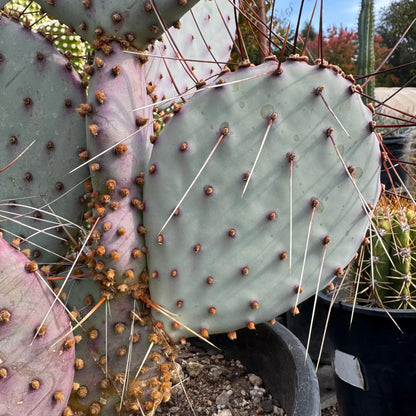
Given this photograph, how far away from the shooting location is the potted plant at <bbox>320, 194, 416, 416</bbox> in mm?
1188

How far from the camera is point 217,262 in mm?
720

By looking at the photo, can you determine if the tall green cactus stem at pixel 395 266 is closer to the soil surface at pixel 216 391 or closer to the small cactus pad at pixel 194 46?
the soil surface at pixel 216 391

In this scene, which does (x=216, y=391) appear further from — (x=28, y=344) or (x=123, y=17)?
(x=123, y=17)

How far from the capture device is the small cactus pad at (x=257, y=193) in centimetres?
68

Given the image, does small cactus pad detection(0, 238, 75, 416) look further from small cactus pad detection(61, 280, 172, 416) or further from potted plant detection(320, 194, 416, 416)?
potted plant detection(320, 194, 416, 416)

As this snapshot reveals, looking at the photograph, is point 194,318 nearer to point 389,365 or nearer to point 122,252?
point 122,252

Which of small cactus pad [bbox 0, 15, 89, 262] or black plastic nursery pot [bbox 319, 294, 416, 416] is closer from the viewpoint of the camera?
small cactus pad [bbox 0, 15, 89, 262]

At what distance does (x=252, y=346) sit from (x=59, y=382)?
19.1 inches

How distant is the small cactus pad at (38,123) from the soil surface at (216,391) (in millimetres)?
403

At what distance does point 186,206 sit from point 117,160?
0.12 metres

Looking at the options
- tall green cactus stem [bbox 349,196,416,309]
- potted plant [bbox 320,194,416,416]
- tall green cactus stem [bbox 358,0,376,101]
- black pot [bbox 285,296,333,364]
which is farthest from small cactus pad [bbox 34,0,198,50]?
tall green cactus stem [bbox 358,0,376,101]

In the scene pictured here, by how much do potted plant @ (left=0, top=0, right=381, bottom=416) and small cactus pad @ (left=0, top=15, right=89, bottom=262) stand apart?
0.12 meters

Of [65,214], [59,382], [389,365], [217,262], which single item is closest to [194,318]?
[217,262]

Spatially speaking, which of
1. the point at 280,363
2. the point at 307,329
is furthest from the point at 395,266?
the point at 280,363
